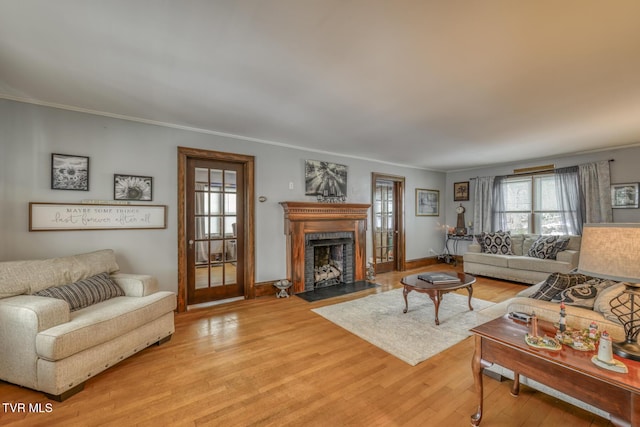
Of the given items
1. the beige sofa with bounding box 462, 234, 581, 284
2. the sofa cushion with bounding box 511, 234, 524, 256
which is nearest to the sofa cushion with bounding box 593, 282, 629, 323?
the beige sofa with bounding box 462, 234, 581, 284

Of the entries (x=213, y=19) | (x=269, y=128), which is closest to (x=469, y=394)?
(x=213, y=19)

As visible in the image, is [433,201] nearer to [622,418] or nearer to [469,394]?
[469,394]

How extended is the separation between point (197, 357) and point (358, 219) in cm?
337

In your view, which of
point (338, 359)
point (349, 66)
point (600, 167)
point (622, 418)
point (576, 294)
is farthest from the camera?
point (600, 167)

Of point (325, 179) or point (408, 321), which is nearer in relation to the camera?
point (408, 321)

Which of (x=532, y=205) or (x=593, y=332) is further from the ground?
(x=532, y=205)

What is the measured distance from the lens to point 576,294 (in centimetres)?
186

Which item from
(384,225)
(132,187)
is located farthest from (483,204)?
(132,187)

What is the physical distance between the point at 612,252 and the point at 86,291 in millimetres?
3678

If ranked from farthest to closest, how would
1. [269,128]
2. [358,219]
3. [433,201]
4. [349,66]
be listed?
[433,201] → [358,219] → [269,128] → [349,66]

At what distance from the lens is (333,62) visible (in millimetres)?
1992

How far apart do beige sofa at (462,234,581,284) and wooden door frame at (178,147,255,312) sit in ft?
14.3

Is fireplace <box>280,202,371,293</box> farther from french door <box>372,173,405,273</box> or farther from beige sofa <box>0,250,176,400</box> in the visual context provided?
beige sofa <box>0,250,176,400</box>

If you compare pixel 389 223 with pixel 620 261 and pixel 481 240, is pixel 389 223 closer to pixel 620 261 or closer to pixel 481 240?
pixel 481 240
